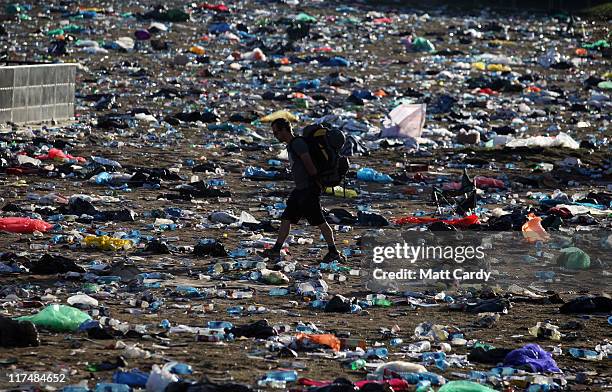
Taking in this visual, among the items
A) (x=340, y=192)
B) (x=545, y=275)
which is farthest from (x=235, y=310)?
(x=340, y=192)

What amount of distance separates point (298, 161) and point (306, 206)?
1.21 feet

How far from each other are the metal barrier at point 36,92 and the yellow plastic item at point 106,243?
6.51m

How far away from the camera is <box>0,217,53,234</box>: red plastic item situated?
10938 millimetres

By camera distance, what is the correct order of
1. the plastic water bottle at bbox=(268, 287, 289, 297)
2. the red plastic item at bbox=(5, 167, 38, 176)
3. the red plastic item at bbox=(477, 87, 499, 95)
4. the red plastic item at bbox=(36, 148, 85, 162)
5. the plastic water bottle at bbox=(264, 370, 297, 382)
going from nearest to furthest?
the plastic water bottle at bbox=(264, 370, 297, 382) < the plastic water bottle at bbox=(268, 287, 289, 297) < the red plastic item at bbox=(5, 167, 38, 176) < the red plastic item at bbox=(36, 148, 85, 162) < the red plastic item at bbox=(477, 87, 499, 95)

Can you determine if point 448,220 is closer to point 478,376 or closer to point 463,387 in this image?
point 478,376

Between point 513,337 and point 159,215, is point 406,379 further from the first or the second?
point 159,215

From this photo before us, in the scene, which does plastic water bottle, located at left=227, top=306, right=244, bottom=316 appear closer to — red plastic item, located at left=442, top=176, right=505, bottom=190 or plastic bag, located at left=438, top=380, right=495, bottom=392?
plastic bag, located at left=438, top=380, right=495, bottom=392

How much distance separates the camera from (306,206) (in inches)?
407

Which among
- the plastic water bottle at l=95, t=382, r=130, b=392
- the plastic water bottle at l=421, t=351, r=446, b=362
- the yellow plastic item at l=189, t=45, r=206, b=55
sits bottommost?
the plastic water bottle at l=421, t=351, r=446, b=362

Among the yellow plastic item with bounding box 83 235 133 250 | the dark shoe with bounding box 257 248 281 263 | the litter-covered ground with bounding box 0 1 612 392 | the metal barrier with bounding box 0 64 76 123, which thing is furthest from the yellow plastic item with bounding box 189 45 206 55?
the dark shoe with bounding box 257 248 281 263

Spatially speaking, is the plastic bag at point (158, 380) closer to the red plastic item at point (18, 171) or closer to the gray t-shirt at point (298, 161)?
the gray t-shirt at point (298, 161)

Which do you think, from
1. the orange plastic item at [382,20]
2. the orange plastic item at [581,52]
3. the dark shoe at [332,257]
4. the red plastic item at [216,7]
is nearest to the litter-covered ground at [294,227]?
the dark shoe at [332,257]

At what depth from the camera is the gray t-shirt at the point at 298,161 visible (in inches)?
396

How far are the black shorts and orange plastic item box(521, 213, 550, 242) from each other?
7.95 feet
